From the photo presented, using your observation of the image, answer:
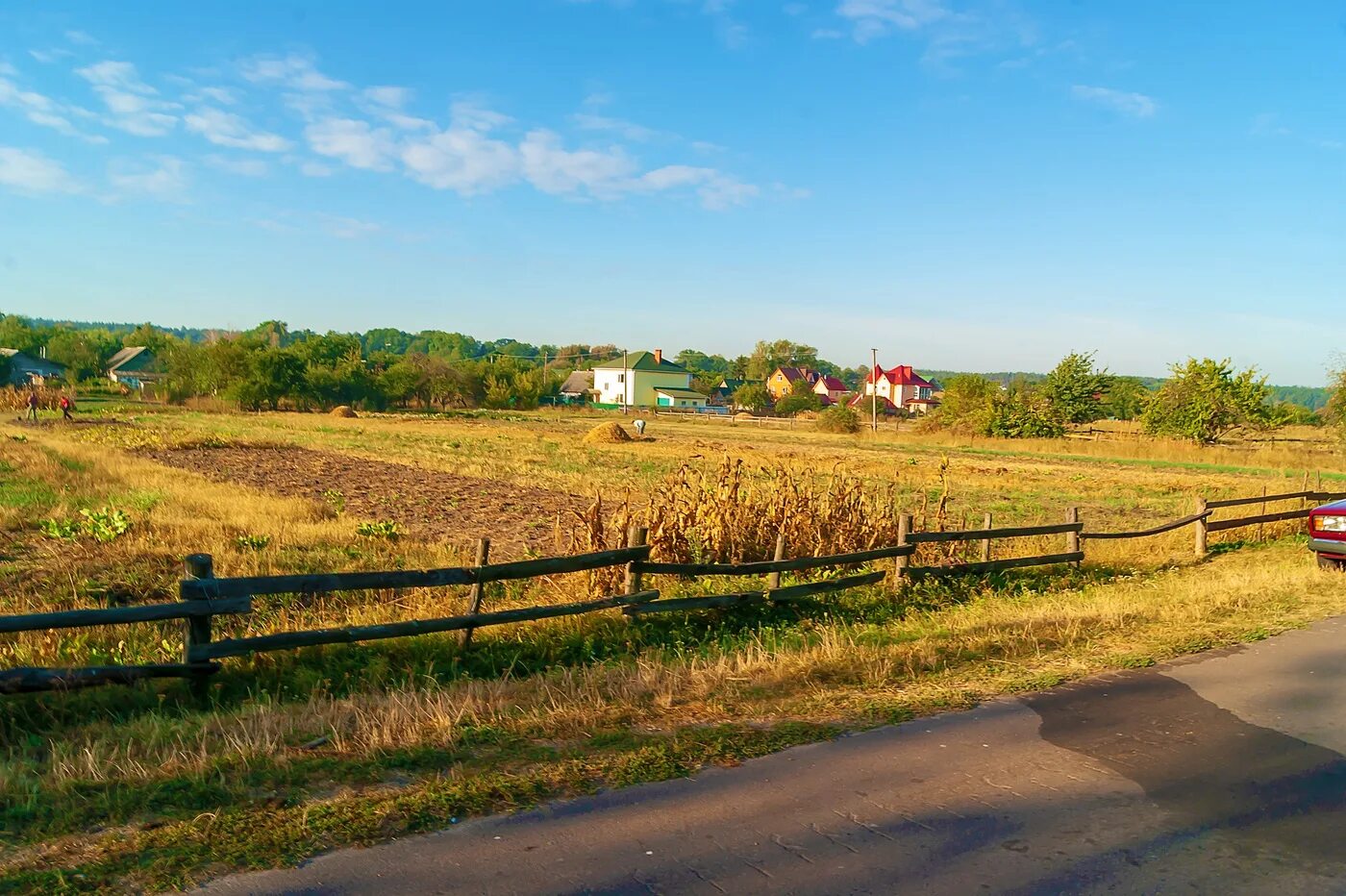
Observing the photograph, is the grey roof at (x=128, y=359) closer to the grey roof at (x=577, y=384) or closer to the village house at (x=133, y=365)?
the village house at (x=133, y=365)

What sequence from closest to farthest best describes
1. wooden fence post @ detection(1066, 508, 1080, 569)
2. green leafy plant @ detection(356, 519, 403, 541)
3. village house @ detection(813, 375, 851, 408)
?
wooden fence post @ detection(1066, 508, 1080, 569), green leafy plant @ detection(356, 519, 403, 541), village house @ detection(813, 375, 851, 408)

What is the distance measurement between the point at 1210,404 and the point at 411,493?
37676mm

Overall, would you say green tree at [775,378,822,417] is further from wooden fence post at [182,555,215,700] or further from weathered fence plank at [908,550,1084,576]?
wooden fence post at [182,555,215,700]

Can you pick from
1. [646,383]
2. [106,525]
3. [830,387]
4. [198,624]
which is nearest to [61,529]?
[106,525]

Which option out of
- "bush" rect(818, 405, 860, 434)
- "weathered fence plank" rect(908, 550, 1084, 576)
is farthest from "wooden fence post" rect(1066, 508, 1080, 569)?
"bush" rect(818, 405, 860, 434)

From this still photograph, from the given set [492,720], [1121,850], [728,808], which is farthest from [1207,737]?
[492,720]

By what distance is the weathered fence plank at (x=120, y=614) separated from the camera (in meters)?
5.80

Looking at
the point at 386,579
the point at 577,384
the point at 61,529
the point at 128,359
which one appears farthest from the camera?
the point at 577,384

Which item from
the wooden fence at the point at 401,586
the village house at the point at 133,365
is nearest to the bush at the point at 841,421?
the wooden fence at the point at 401,586

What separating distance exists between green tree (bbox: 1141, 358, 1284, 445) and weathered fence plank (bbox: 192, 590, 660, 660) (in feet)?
139

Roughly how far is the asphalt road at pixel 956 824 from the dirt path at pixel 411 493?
8.52m

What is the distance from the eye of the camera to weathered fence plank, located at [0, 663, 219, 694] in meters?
5.84

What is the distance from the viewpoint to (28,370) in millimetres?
89062

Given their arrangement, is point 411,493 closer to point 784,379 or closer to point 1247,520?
point 1247,520
